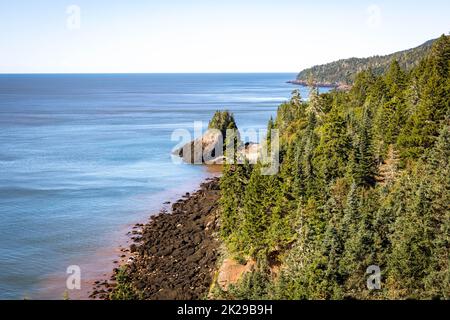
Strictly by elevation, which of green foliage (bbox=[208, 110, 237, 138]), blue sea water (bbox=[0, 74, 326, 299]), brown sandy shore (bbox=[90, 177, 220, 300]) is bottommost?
brown sandy shore (bbox=[90, 177, 220, 300])

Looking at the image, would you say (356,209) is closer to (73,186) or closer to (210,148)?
(73,186)

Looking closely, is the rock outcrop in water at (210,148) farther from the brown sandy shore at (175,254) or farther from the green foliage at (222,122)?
the brown sandy shore at (175,254)

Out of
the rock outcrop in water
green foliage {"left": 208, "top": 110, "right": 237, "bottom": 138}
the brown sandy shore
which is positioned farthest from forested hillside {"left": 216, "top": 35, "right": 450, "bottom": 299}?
green foliage {"left": 208, "top": 110, "right": 237, "bottom": 138}

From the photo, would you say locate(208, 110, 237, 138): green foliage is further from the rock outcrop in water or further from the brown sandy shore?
the brown sandy shore

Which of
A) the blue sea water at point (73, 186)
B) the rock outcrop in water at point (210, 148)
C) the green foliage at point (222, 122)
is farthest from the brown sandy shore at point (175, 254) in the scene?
the green foliage at point (222, 122)

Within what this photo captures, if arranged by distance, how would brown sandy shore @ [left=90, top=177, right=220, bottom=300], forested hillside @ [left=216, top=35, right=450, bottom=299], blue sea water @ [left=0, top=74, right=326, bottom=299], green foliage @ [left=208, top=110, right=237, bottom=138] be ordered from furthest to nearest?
green foliage @ [left=208, top=110, right=237, bottom=138]
blue sea water @ [left=0, top=74, right=326, bottom=299]
brown sandy shore @ [left=90, top=177, right=220, bottom=300]
forested hillside @ [left=216, top=35, right=450, bottom=299]

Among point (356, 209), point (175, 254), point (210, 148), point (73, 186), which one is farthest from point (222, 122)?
point (356, 209)

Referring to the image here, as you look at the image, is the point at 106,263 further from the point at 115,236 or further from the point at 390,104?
the point at 390,104
